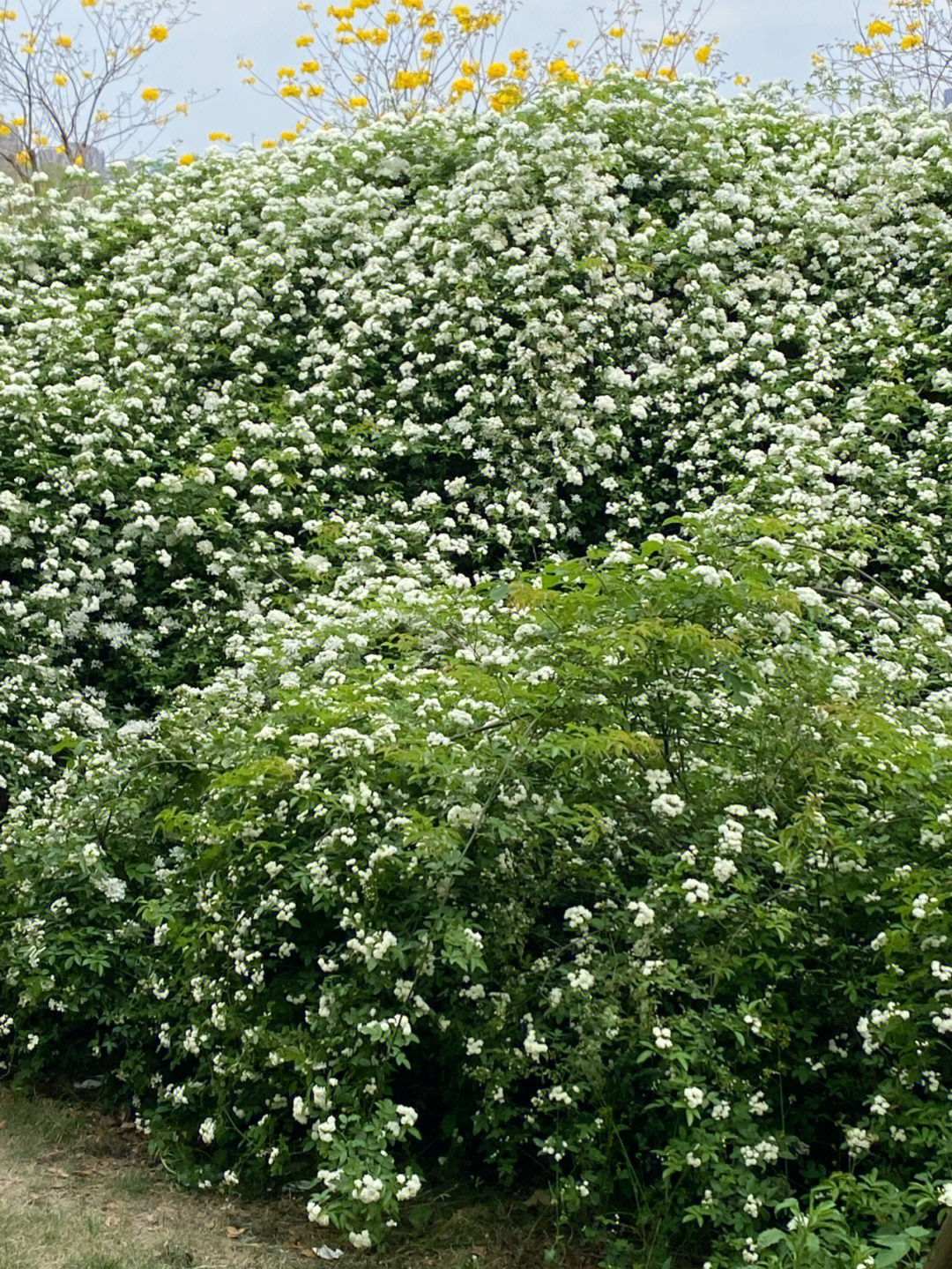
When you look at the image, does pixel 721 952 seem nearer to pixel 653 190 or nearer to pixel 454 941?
pixel 454 941

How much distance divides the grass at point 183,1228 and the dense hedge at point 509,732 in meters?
0.14

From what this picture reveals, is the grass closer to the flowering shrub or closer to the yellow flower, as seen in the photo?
the flowering shrub

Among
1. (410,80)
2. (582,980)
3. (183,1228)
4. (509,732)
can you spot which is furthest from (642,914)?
(410,80)

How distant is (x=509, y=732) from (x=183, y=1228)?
172cm

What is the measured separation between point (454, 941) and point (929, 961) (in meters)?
1.23

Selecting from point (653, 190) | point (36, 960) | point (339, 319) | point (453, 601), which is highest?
point (653, 190)

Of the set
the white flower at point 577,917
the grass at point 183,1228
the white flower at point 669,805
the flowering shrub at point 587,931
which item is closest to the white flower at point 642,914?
the flowering shrub at point 587,931

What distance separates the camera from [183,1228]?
151 inches

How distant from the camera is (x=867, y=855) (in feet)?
12.3

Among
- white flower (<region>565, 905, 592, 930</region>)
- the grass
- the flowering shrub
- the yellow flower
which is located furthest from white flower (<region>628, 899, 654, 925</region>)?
the yellow flower

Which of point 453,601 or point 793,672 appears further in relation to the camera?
Result: point 453,601

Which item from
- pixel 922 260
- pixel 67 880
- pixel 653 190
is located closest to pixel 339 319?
pixel 653 190

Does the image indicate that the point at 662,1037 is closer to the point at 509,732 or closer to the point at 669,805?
the point at 669,805

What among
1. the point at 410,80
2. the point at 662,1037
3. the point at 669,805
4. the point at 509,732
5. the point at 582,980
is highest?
the point at 410,80
